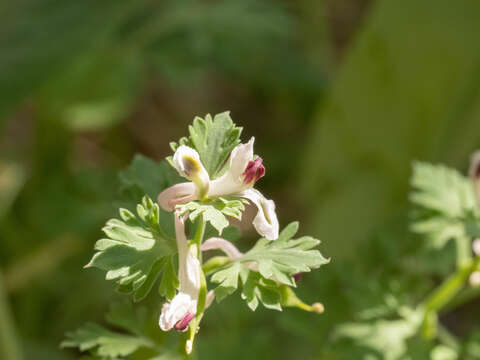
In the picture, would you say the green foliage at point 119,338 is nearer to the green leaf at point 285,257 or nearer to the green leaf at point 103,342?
the green leaf at point 103,342

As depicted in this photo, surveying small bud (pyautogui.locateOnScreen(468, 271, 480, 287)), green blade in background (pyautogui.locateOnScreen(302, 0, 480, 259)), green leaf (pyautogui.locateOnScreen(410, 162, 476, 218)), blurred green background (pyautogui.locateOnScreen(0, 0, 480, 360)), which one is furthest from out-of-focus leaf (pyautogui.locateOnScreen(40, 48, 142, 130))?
small bud (pyautogui.locateOnScreen(468, 271, 480, 287))

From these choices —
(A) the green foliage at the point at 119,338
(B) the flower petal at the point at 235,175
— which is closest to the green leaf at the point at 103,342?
(A) the green foliage at the point at 119,338

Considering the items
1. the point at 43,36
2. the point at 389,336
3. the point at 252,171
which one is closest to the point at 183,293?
the point at 252,171

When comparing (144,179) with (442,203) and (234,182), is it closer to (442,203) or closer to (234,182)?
(234,182)

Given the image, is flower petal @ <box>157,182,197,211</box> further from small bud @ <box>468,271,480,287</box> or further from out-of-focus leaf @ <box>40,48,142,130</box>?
out-of-focus leaf @ <box>40,48,142,130</box>

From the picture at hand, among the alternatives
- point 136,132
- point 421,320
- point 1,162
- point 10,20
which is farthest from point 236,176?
point 136,132

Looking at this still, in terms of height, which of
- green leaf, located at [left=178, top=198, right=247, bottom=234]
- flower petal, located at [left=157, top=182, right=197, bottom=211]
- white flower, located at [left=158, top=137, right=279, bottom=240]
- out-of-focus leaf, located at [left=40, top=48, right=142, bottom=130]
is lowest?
out-of-focus leaf, located at [left=40, top=48, right=142, bottom=130]

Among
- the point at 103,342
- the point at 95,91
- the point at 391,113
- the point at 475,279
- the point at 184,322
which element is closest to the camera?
the point at 184,322
